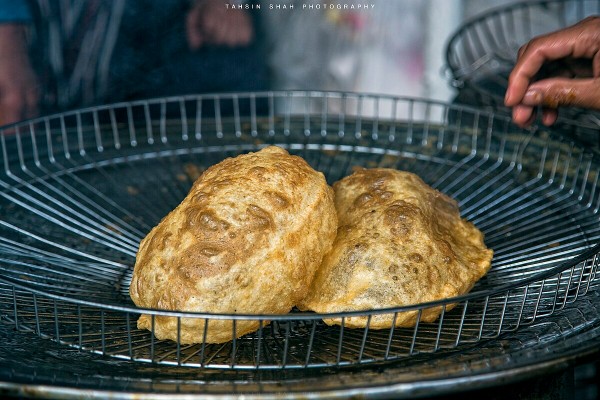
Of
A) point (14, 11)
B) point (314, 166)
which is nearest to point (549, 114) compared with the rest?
point (314, 166)

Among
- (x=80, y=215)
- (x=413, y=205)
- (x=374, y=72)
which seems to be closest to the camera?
(x=413, y=205)

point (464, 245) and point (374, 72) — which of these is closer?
point (464, 245)

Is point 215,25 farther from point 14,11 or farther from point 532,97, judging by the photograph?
point 532,97

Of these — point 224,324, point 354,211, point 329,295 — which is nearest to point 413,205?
point 354,211

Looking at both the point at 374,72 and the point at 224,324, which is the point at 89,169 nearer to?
the point at 224,324

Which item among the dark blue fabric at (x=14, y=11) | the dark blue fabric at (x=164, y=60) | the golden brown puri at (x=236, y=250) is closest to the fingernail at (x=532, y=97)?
the golden brown puri at (x=236, y=250)

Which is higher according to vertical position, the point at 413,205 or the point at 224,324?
the point at 413,205

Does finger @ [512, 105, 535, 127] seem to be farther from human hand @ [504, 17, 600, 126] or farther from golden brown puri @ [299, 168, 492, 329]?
golden brown puri @ [299, 168, 492, 329]

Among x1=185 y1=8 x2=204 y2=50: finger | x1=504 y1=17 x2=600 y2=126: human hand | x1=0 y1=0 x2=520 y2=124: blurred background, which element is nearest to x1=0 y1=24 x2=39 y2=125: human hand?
x1=0 y1=0 x2=520 y2=124: blurred background

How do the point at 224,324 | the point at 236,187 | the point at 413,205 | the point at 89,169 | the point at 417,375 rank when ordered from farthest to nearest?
the point at 89,169 < the point at 413,205 < the point at 236,187 < the point at 224,324 < the point at 417,375
